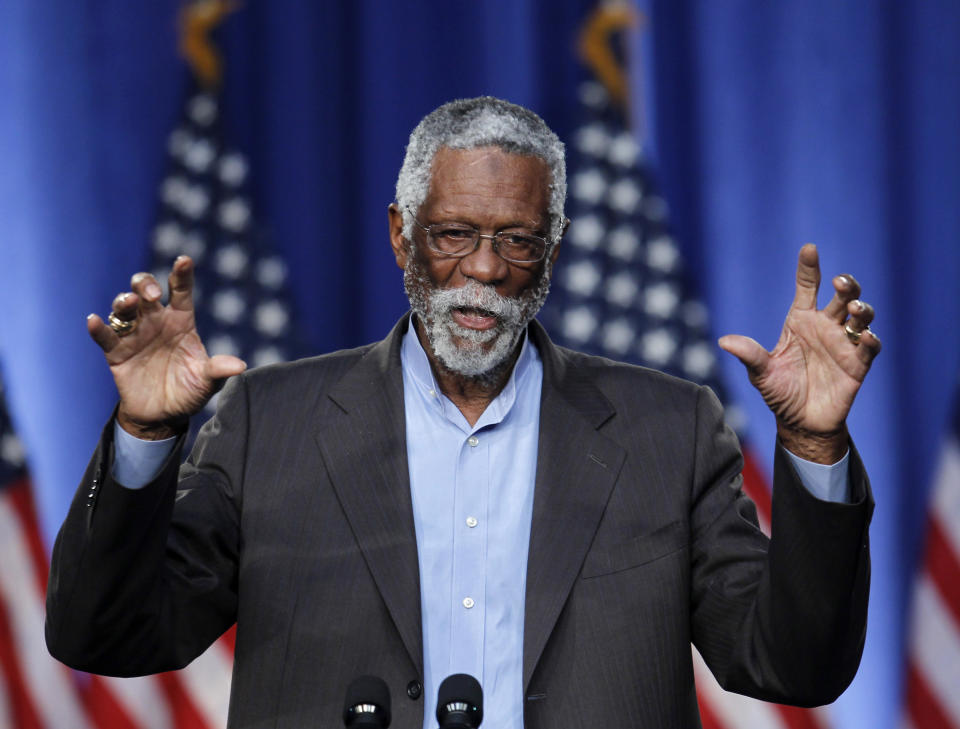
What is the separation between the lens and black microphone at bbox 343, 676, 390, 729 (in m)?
1.29

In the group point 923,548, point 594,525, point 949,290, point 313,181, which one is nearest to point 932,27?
point 949,290

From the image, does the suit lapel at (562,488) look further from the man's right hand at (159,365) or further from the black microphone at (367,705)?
the man's right hand at (159,365)

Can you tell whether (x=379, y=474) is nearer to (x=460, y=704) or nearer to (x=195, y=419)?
(x=460, y=704)

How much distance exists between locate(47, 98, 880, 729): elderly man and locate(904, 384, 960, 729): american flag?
2.11 metres

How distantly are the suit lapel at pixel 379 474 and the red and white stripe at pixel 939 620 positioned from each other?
94.2 inches

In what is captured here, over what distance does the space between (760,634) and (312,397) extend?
2.52 ft

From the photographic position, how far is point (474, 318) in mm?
1930

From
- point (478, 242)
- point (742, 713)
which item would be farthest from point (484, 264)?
point (742, 713)

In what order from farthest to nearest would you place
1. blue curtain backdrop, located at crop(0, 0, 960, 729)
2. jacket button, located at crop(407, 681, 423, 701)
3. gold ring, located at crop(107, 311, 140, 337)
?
blue curtain backdrop, located at crop(0, 0, 960, 729)
jacket button, located at crop(407, 681, 423, 701)
gold ring, located at crop(107, 311, 140, 337)

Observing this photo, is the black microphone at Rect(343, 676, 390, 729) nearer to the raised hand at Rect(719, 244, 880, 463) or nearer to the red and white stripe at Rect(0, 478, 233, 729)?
the raised hand at Rect(719, 244, 880, 463)

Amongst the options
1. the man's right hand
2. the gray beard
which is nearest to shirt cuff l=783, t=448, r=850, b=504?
the gray beard

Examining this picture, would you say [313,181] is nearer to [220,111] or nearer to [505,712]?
[220,111]

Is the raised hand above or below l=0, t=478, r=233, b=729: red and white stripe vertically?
above

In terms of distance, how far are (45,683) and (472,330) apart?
225 cm
